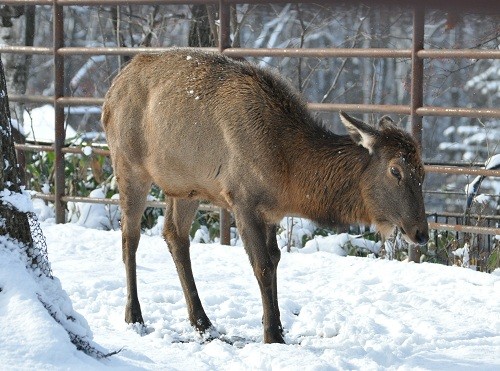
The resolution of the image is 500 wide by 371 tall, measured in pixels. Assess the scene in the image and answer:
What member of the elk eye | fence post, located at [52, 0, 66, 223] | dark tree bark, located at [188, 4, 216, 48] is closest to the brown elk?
the elk eye

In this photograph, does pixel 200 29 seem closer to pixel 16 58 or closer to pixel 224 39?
pixel 16 58

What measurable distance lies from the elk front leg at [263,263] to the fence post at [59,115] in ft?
13.4

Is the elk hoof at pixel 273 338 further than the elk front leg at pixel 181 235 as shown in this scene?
No

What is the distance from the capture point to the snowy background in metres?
3.30

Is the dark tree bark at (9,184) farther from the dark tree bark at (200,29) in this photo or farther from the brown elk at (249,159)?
A: the dark tree bark at (200,29)

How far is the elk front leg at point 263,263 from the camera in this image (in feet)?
14.9

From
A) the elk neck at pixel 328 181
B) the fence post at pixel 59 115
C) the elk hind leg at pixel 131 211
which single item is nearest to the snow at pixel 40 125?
the fence post at pixel 59 115

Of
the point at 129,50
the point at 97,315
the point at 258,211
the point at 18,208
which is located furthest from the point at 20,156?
the point at 18,208

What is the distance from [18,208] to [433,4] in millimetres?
3277

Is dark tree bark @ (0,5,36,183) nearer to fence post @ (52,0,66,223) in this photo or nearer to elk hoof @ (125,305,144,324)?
fence post @ (52,0,66,223)

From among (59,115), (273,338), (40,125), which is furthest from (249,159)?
(40,125)

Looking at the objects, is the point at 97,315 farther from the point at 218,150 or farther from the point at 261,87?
the point at 261,87

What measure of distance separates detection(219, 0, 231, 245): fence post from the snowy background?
0.25m

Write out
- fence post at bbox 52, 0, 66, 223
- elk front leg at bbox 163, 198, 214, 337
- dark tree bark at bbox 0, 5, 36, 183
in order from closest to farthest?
elk front leg at bbox 163, 198, 214, 337 → fence post at bbox 52, 0, 66, 223 → dark tree bark at bbox 0, 5, 36, 183
